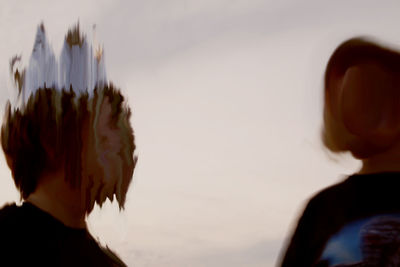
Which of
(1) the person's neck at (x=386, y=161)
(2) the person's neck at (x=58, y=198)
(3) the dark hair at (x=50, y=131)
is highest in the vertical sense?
(3) the dark hair at (x=50, y=131)

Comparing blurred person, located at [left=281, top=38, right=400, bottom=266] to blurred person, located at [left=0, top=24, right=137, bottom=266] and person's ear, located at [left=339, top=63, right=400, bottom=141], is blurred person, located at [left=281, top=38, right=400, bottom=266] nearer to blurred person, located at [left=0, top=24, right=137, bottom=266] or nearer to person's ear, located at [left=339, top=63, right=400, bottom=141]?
person's ear, located at [left=339, top=63, right=400, bottom=141]

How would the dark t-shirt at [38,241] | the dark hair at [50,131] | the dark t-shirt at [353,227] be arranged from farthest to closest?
the dark hair at [50,131] → the dark t-shirt at [38,241] → the dark t-shirt at [353,227]

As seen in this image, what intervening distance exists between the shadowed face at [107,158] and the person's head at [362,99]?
2.11 feet

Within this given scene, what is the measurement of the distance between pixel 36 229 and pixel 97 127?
0.35 metres

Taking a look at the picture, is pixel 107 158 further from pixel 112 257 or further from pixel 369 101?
pixel 369 101

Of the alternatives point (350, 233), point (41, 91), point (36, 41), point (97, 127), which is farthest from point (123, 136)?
point (350, 233)

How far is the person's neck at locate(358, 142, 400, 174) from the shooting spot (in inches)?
54.5

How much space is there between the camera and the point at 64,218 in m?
1.72

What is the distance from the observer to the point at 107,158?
1.78 meters

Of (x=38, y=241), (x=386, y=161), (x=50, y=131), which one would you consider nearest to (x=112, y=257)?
(x=38, y=241)

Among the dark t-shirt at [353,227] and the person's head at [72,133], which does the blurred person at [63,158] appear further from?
the dark t-shirt at [353,227]

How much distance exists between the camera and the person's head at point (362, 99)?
1401 mm

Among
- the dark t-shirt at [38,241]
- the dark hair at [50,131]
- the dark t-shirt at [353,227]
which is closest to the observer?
the dark t-shirt at [353,227]

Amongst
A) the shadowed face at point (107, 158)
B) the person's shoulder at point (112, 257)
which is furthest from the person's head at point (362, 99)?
the person's shoulder at point (112, 257)
